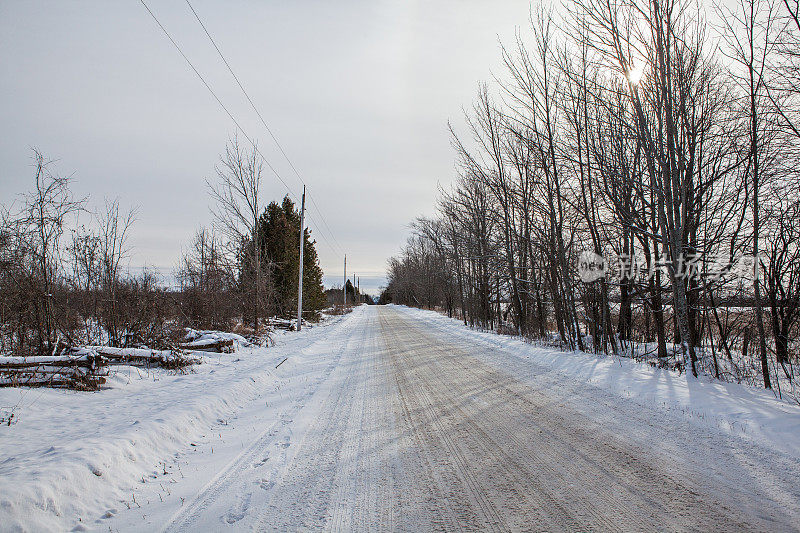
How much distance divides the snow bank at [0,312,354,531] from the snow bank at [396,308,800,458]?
5726mm

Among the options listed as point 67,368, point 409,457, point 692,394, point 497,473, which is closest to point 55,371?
point 67,368

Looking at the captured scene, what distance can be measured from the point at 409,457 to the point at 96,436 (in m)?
3.46

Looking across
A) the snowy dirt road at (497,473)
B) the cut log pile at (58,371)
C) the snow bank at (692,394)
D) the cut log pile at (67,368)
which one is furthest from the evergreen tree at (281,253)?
the snowy dirt road at (497,473)

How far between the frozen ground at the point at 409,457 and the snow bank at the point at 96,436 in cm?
2

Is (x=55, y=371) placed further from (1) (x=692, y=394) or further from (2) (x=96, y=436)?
(1) (x=692, y=394)

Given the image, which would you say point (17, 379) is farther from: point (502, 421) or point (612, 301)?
point (612, 301)

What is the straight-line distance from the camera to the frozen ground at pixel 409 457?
283 cm

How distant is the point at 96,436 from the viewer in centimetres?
420

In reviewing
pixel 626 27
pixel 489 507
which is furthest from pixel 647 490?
pixel 626 27

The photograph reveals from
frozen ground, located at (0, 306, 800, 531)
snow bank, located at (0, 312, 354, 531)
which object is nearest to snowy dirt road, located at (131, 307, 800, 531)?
frozen ground, located at (0, 306, 800, 531)

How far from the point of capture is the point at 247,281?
55.7 ft

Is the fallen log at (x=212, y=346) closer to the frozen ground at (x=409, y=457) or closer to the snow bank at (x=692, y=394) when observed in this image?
the frozen ground at (x=409, y=457)

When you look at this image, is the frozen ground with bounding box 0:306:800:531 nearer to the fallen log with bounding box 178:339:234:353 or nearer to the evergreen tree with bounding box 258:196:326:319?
the fallen log with bounding box 178:339:234:353

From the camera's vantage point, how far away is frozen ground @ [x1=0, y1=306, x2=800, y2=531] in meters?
2.83
